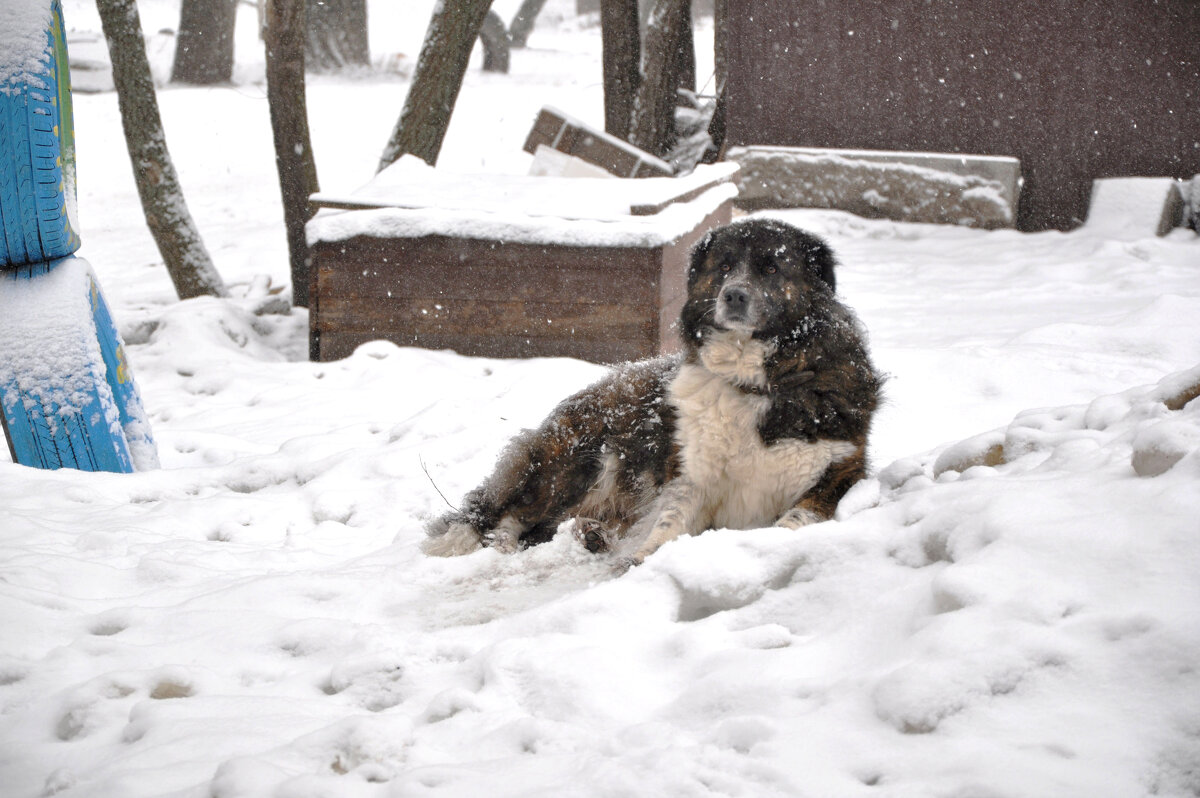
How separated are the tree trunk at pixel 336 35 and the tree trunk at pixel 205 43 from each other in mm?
2608

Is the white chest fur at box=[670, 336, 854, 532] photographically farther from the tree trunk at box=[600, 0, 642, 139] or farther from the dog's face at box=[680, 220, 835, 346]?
the tree trunk at box=[600, 0, 642, 139]

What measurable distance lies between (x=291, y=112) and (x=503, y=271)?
2591 mm

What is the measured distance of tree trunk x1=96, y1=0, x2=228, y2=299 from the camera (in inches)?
281

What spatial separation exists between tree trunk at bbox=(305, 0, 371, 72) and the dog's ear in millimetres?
22356

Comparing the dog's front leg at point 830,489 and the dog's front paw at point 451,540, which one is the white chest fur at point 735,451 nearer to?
the dog's front leg at point 830,489

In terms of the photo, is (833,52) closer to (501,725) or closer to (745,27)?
(745,27)

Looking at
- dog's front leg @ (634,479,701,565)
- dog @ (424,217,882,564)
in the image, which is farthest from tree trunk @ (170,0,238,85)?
dog's front leg @ (634,479,701,565)

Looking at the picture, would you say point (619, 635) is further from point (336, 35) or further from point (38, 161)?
point (336, 35)

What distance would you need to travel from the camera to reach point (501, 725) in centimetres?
207

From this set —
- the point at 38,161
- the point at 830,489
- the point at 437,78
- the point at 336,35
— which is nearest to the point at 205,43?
the point at 336,35

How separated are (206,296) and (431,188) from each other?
2.45m

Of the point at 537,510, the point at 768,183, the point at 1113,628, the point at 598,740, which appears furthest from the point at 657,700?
the point at 768,183

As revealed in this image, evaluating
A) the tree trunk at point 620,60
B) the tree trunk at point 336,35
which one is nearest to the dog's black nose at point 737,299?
the tree trunk at point 620,60

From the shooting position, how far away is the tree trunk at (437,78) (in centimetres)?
768
